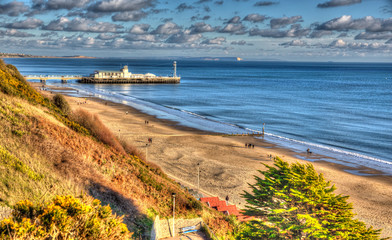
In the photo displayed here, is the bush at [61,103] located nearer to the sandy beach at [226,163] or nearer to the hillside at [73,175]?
the sandy beach at [226,163]

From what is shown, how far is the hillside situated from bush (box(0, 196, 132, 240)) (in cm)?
334

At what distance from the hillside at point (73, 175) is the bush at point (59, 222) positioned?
132 inches

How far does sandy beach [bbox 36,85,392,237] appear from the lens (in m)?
27.9

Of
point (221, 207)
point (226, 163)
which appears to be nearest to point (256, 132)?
point (226, 163)

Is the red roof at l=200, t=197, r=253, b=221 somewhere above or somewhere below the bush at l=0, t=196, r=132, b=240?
below

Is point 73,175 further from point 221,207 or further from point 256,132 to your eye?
point 256,132

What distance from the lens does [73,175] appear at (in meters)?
15.4

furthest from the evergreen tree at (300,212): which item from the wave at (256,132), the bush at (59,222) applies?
the wave at (256,132)

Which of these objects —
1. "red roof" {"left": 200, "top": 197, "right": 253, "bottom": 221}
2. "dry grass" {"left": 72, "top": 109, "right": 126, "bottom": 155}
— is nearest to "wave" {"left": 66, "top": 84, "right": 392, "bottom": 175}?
"red roof" {"left": 200, "top": 197, "right": 253, "bottom": 221}

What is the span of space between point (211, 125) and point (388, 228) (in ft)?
122

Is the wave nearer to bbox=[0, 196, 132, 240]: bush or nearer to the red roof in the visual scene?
the red roof

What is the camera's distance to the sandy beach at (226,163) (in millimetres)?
27938

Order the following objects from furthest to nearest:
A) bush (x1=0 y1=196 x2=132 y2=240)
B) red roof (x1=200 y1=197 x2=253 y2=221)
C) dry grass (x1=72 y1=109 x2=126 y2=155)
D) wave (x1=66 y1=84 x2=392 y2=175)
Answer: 1. wave (x1=66 y1=84 x2=392 y2=175)
2. dry grass (x1=72 y1=109 x2=126 y2=155)
3. red roof (x1=200 y1=197 x2=253 y2=221)
4. bush (x1=0 y1=196 x2=132 y2=240)

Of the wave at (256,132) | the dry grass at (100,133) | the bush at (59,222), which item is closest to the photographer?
the bush at (59,222)
